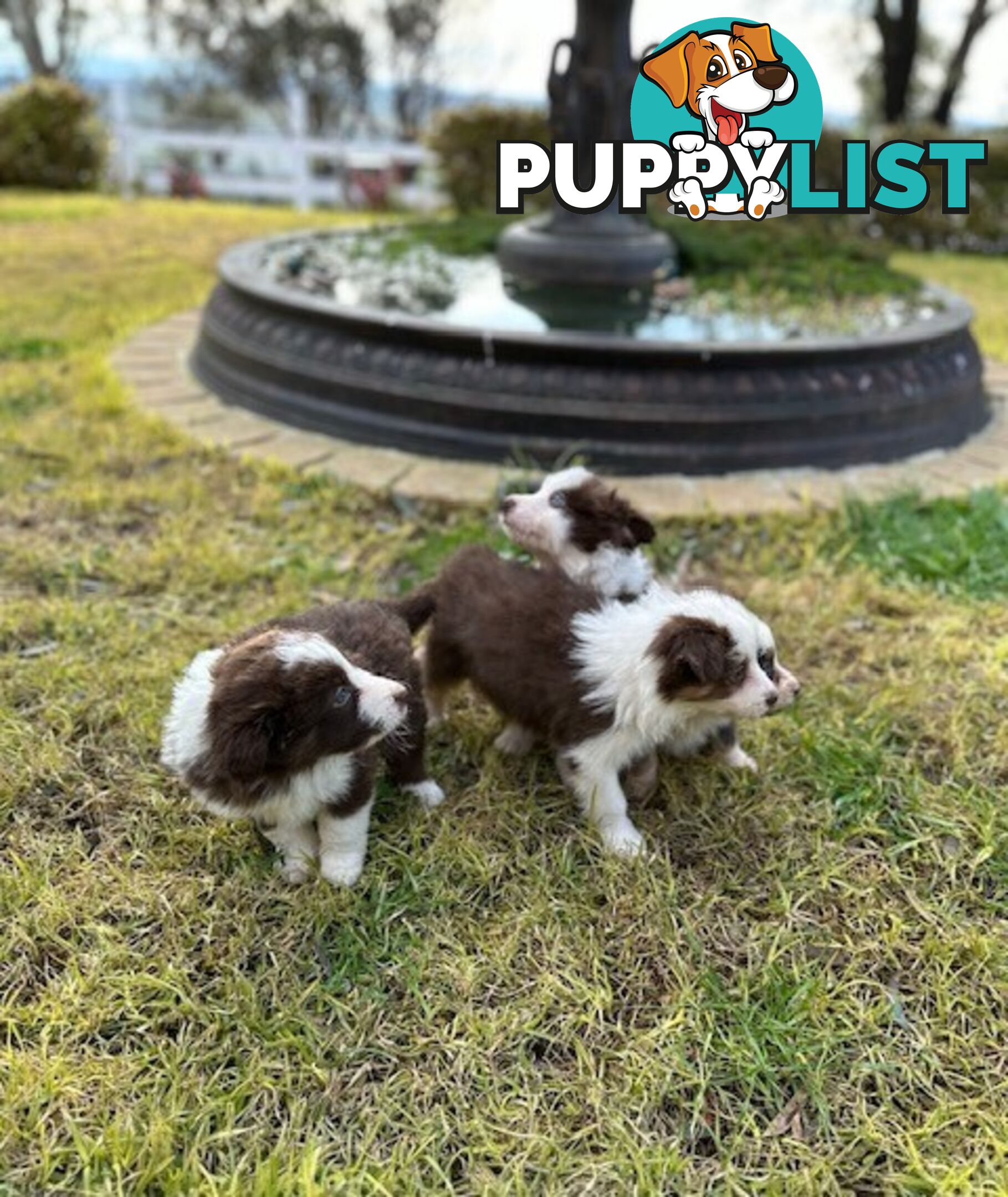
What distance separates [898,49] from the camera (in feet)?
66.8

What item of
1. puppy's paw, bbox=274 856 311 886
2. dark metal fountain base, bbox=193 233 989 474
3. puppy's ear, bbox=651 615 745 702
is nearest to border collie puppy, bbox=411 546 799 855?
puppy's ear, bbox=651 615 745 702

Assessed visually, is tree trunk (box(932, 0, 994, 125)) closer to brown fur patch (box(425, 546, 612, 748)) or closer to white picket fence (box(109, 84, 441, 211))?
white picket fence (box(109, 84, 441, 211))

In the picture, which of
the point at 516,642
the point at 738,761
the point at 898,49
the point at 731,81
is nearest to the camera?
the point at 516,642

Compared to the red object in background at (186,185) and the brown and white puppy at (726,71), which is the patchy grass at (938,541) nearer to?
the brown and white puppy at (726,71)

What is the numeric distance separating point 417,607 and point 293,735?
82cm

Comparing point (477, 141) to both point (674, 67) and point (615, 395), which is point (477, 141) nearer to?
point (674, 67)

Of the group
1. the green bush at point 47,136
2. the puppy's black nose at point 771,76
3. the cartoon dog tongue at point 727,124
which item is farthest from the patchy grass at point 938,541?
the green bush at point 47,136

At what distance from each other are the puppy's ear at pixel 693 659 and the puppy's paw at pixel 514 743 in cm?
61

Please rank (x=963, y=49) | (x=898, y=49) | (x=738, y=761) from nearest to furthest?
(x=738, y=761) → (x=898, y=49) → (x=963, y=49)

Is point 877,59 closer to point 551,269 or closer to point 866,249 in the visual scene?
point 866,249

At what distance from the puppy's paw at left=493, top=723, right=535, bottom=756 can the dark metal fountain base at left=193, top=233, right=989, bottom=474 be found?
77.3 inches

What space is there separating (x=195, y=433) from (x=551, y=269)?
2749mm

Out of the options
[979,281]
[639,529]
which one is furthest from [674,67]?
[979,281]

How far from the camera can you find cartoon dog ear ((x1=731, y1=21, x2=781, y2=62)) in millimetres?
6117
